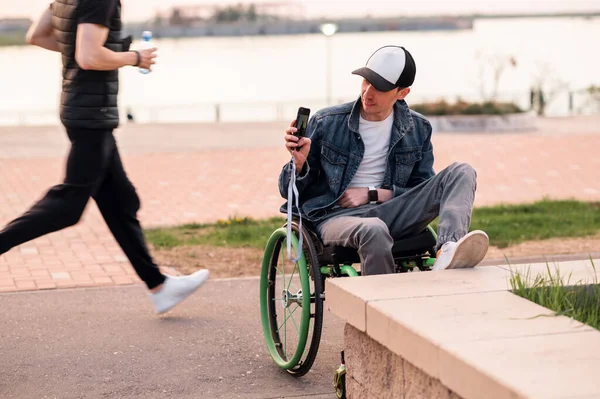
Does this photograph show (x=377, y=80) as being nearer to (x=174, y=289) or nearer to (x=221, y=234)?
(x=174, y=289)

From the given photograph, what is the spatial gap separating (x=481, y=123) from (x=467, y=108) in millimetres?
849

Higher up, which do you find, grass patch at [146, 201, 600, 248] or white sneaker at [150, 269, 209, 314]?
white sneaker at [150, 269, 209, 314]

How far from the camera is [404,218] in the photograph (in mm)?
4523

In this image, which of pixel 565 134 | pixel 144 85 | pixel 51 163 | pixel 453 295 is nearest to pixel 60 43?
pixel 453 295

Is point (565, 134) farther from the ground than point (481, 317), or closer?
closer

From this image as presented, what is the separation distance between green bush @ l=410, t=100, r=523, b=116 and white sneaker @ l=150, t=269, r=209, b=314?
14.8 meters

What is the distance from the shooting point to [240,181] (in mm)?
12117

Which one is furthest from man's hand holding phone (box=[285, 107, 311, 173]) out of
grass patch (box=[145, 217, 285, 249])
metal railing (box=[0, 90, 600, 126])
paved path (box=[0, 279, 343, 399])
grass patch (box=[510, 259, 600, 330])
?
metal railing (box=[0, 90, 600, 126])

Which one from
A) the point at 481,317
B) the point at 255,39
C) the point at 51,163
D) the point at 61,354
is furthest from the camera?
the point at 255,39

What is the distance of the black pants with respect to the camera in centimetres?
503

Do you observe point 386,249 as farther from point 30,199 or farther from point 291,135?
point 30,199

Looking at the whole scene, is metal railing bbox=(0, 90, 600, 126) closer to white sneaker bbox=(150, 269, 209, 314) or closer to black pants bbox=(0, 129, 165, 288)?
white sneaker bbox=(150, 269, 209, 314)

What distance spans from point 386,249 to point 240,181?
26.0 feet

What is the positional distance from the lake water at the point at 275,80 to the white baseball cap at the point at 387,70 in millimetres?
19262
